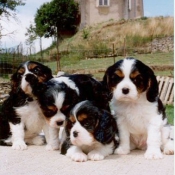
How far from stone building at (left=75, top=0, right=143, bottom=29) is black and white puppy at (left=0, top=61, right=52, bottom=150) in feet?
87.2

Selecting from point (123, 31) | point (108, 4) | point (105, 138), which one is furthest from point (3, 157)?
point (108, 4)

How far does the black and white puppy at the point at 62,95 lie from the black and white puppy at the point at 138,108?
0.18m

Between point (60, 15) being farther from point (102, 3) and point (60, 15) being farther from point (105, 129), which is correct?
point (105, 129)

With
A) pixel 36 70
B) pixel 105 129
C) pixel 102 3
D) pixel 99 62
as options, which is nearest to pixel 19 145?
pixel 36 70

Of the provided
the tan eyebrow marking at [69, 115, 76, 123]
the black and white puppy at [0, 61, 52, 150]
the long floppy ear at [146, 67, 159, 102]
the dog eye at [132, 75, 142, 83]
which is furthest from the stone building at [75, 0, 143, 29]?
the tan eyebrow marking at [69, 115, 76, 123]

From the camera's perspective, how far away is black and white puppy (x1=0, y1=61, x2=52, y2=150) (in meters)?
3.84

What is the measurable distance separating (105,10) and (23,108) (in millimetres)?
27948

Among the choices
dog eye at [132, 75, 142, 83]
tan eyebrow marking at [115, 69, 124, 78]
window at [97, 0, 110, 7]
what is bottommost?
dog eye at [132, 75, 142, 83]

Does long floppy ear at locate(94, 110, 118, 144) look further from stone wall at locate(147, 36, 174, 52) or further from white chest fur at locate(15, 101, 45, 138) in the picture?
stone wall at locate(147, 36, 174, 52)

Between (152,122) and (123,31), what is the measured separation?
21879 millimetres

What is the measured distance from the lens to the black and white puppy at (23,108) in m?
3.84

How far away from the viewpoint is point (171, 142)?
11.9 ft

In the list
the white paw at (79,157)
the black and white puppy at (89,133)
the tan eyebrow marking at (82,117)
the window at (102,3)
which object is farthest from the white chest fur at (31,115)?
the window at (102,3)

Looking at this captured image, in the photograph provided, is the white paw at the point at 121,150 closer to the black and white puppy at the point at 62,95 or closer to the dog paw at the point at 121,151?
the dog paw at the point at 121,151
